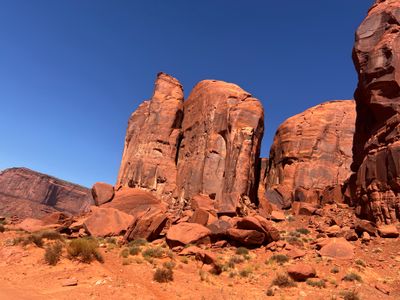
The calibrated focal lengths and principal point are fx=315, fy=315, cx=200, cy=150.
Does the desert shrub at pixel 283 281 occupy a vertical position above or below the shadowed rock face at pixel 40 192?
below

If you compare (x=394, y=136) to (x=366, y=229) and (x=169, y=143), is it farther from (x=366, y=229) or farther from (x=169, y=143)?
(x=169, y=143)

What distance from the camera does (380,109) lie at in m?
28.4

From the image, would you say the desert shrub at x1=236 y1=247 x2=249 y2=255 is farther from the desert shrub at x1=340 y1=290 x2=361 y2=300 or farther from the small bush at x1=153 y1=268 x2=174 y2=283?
the desert shrub at x1=340 y1=290 x2=361 y2=300

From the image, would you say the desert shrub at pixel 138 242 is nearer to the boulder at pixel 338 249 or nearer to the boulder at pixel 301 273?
the boulder at pixel 301 273

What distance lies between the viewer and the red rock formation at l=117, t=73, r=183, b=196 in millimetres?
49156

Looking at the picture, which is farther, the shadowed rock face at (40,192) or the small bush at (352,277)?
the shadowed rock face at (40,192)

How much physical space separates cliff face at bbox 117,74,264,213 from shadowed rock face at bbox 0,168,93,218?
84301 mm

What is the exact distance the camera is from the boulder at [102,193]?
41175 millimetres

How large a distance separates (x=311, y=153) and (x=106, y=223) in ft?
135

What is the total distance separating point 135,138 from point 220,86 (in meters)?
18.9

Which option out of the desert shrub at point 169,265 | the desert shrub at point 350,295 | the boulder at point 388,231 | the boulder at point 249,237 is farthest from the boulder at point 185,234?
the boulder at point 388,231

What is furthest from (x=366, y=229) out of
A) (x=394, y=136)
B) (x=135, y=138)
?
(x=135, y=138)

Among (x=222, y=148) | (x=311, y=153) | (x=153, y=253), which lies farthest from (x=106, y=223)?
(x=311, y=153)

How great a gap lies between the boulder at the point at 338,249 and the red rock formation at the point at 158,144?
28952mm
